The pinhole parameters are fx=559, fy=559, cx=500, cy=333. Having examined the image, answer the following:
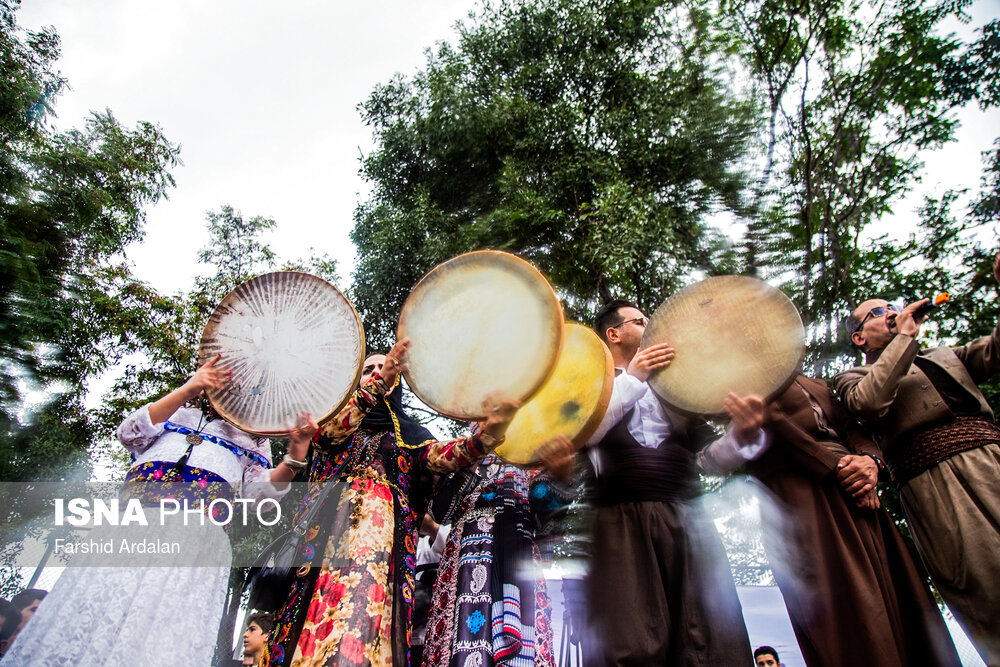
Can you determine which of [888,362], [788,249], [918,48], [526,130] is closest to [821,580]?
[888,362]

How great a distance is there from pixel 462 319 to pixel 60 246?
73.9 inches

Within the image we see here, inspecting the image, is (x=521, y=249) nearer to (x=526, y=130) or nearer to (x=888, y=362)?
(x=526, y=130)

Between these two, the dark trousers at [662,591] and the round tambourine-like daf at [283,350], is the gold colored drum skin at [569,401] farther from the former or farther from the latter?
the round tambourine-like daf at [283,350]

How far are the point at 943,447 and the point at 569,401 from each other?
164 centimetres

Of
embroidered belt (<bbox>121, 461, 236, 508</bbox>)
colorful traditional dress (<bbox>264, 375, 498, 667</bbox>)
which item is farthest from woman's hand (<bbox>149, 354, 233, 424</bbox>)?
colorful traditional dress (<bbox>264, 375, 498, 667</bbox>)

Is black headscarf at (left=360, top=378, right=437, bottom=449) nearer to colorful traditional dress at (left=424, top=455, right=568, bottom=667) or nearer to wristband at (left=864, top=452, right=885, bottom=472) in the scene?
colorful traditional dress at (left=424, top=455, right=568, bottom=667)

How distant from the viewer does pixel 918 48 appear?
24.3 ft

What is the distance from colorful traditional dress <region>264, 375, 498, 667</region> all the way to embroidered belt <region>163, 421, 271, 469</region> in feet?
1.10

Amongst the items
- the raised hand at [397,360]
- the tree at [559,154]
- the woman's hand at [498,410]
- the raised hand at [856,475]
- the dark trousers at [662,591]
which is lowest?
the dark trousers at [662,591]

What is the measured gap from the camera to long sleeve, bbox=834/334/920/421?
2.37 m

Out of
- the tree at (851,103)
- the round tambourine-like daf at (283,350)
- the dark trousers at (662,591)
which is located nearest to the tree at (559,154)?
the tree at (851,103)

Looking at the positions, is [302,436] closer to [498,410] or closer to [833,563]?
[498,410]

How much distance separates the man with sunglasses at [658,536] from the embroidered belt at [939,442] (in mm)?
768

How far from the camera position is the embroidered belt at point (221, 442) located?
2.48 metres
